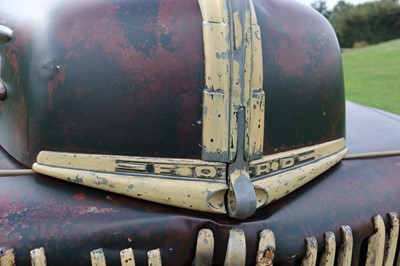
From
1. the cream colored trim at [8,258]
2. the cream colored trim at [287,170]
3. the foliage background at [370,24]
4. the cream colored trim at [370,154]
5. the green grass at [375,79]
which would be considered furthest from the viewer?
the foliage background at [370,24]

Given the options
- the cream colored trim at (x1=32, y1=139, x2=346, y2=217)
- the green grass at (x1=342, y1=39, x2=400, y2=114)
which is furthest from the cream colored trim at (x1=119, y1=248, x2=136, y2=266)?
the green grass at (x1=342, y1=39, x2=400, y2=114)

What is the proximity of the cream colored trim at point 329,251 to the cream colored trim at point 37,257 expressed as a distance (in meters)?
0.58

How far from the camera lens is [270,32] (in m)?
1.15

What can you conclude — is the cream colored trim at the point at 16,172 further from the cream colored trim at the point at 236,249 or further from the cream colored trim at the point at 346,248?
the cream colored trim at the point at 346,248

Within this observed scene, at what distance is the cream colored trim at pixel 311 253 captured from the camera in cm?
114

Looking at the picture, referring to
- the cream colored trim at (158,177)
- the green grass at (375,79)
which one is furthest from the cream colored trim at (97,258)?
the green grass at (375,79)

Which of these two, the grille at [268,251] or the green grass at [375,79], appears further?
the green grass at [375,79]

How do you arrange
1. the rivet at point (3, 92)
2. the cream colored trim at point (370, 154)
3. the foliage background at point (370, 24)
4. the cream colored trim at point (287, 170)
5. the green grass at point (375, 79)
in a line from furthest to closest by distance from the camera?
the foliage background at point (370, 24) → the green grass at point (375, 79) → the cream colored trim at point (370, 154) → the rivet at point (3, 92) → the cream colored trim at point (287, 170)

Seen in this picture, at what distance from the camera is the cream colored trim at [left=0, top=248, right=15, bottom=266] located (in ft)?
3.29

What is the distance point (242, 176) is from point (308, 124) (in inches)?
10.4

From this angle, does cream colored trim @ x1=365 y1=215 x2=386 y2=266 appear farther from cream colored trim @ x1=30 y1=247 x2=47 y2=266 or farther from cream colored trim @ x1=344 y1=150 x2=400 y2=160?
cream colored trim @ x1=30 y1=247 x2=47 y2=266

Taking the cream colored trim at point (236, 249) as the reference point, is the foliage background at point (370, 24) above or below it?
above

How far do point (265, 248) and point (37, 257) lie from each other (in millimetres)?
442

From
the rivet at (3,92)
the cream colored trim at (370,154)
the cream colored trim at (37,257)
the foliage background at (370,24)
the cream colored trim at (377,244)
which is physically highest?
the foliage background at (370,24)
